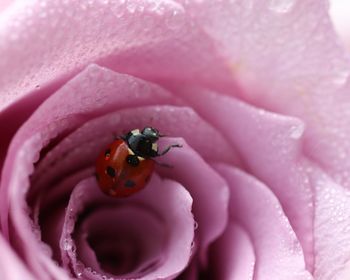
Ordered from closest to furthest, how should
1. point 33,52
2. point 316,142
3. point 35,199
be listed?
point 33,52 → point 35,199 → point 316,142

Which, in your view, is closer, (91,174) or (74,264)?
(74,264)

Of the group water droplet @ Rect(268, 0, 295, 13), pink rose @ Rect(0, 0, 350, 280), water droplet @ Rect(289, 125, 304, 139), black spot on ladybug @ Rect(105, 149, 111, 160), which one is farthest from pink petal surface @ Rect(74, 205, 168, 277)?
water droplet @ Rect(268, 0, 295, 13)

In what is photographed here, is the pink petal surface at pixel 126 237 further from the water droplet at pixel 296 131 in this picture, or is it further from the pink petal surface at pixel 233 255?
the water droplet at pixel 296 131

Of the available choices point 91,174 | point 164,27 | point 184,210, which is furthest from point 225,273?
point 164,27

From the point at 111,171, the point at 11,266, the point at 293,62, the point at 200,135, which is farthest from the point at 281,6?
the point at 11,266

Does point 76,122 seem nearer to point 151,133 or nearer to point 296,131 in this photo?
point 151,133

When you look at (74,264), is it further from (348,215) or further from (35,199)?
(348,215)
